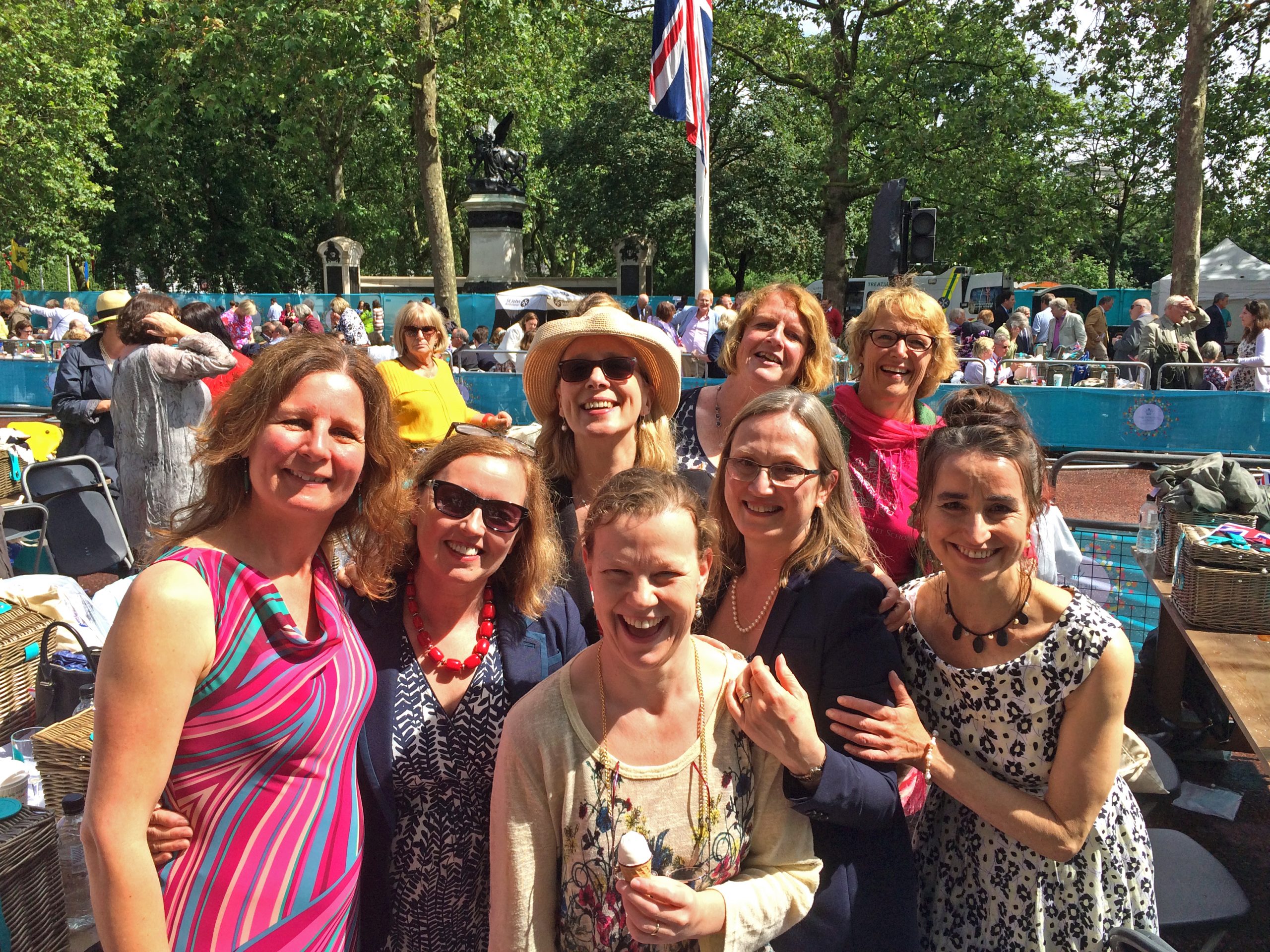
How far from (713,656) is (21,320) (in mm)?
21133

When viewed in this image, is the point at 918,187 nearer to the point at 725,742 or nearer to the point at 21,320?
the point at 21,320

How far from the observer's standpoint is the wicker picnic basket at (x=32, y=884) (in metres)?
2.37

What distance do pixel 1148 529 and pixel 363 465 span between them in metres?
4.28

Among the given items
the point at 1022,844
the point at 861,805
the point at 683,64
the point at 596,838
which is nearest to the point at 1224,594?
the point at 1022,844

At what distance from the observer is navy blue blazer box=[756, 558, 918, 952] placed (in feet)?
6.03

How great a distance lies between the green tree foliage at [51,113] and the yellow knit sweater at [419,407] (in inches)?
964

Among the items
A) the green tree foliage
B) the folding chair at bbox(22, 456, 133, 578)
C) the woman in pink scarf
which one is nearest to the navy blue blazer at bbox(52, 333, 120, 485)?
the folding chair at bbox(22, 456, 133, 578)

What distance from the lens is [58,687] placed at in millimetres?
3580

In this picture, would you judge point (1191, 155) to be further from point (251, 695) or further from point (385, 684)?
point (251, 695)

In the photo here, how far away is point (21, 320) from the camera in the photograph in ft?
61.3

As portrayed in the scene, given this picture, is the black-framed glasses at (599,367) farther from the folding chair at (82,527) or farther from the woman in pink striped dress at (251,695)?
the folding chair at (82,527)

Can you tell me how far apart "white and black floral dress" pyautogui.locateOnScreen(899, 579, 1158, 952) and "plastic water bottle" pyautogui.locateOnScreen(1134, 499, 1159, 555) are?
296 cm

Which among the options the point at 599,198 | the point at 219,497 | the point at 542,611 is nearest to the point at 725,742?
the point at 542,611

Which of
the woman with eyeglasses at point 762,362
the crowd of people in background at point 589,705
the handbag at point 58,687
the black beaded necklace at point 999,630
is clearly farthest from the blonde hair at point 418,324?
the black beaded necklace at point 999,630
